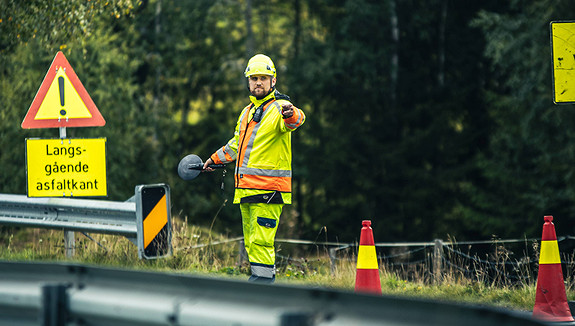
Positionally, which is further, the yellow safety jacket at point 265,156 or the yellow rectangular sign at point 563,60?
the yellow rectangular sign at point 563,60

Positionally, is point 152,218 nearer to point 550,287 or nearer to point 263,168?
point 263,168

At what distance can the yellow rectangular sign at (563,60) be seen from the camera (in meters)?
7.90

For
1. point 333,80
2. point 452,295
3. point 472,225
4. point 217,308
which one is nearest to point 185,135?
point 333,80

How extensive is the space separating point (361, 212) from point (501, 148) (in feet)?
23.1

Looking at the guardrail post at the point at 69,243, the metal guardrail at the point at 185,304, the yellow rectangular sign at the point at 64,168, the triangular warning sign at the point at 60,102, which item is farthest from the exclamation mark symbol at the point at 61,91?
the metal guardrail at the point at 185,304

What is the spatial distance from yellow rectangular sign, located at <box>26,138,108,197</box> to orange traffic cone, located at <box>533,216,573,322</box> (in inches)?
173

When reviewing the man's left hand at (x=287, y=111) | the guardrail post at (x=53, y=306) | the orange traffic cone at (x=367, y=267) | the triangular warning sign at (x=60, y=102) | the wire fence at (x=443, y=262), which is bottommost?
the wire fence at (x=443, y=262)

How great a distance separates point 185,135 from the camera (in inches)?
1598

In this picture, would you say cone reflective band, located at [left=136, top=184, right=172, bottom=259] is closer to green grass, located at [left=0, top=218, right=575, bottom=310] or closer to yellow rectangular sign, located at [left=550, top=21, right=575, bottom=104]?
green grass, located at [left=0, top=218, right=575, bottom=310]

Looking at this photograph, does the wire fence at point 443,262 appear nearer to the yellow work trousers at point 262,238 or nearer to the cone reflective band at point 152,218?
the cone reflective band at point 152,218

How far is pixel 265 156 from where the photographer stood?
302 inches

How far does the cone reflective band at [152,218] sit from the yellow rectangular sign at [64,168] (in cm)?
82

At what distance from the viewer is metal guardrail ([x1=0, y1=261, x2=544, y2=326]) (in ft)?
10.7

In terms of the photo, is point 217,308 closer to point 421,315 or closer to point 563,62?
point 421,315
